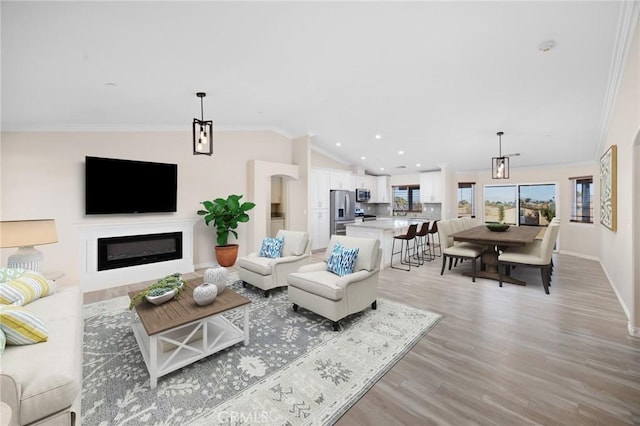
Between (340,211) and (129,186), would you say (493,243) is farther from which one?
(129,186)

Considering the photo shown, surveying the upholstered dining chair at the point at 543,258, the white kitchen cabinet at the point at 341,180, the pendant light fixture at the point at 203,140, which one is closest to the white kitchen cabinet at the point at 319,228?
the white kitchen cabinet at the point at 341,180

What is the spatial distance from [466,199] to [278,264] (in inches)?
271

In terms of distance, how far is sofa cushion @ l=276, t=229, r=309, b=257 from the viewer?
4.14 metres

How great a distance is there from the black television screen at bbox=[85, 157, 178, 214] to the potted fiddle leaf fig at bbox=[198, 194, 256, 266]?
0.64m

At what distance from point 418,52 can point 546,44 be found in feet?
4.09

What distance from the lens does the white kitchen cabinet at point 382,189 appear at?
9289 millimetres

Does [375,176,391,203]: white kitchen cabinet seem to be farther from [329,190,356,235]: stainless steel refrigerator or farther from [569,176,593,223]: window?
[569,176,593,223]: window

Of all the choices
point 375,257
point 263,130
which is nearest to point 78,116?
point 263,130

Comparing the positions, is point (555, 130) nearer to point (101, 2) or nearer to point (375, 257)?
point (375, 257)

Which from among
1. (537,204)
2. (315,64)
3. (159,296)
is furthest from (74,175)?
(537,204)

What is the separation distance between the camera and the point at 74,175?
4.09 meters

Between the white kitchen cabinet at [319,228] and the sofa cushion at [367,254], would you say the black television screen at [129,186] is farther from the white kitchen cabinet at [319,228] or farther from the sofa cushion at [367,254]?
the sofa cushion at [367,254]

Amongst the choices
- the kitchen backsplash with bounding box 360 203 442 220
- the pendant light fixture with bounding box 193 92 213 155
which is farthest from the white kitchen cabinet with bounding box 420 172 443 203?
the pendant light fixture with bounding box 193 92 213 155

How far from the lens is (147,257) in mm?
4707
